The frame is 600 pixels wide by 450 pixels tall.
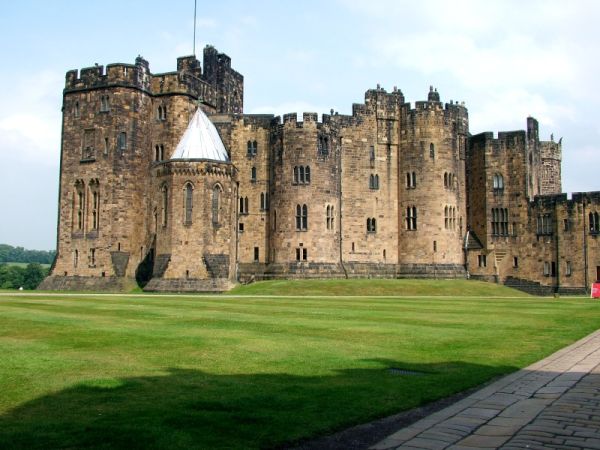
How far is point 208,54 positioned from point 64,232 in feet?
77.1

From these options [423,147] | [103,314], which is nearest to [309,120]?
[423,147]

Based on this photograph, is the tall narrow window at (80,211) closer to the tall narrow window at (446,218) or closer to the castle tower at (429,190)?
the castle tower at (429,190)

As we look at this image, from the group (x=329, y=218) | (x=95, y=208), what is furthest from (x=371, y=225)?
(x=95, y=208)

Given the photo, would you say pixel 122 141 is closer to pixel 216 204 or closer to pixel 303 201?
pixel 216 204

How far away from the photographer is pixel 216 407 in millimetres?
10008

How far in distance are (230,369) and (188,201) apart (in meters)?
43.9

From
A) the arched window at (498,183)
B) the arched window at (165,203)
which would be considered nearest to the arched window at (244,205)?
the arched window at (165,203)

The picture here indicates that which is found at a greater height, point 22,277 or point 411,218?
point 411,218

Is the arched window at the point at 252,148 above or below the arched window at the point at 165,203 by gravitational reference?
above

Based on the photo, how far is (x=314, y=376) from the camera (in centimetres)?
1252

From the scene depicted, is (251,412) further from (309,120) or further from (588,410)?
(309,120)

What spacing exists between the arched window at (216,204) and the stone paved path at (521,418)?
1771 inches

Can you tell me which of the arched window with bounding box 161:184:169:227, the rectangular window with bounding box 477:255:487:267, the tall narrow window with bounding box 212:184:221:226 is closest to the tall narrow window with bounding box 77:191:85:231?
the arched window with bounding box 161:184:169:227

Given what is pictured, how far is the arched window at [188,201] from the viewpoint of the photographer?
55950mm
